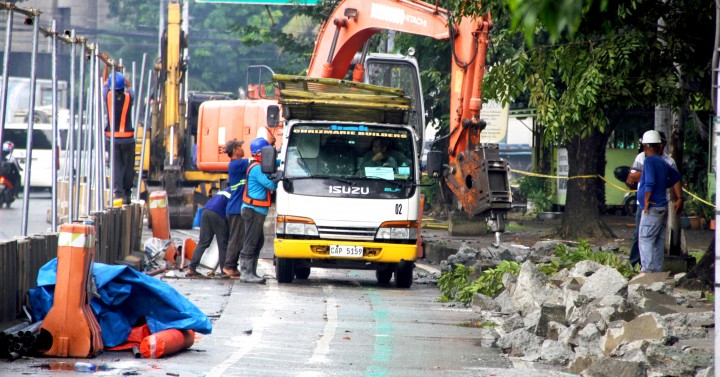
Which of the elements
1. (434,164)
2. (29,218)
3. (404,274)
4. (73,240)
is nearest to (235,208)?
(404,274)

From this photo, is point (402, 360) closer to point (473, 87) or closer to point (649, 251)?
point (649, 251)

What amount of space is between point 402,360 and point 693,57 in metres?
5.81

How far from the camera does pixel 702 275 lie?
1318 cm

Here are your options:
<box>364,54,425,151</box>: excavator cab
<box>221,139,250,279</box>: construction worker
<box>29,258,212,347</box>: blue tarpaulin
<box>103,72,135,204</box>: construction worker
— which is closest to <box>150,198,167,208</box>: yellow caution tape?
<box>103,72,135,204</box>: construction worker

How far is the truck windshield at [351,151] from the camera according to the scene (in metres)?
15.4

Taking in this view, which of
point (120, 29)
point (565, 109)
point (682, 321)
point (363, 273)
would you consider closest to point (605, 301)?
point (682, 321)

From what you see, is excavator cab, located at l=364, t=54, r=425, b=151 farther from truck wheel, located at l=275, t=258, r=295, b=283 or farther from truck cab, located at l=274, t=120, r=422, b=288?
truck wheel, located at l=275, t=258, r=295, b=283

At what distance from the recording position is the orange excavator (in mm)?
15492

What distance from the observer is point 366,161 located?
15492 millimetres

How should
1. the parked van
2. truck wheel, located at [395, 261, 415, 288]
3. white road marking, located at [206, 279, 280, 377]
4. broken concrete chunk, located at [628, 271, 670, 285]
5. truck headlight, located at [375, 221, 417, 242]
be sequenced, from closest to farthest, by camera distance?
white road marking, located at [206, 279, 280, 377], broken concrete chunk, located at [628, 271, 670, 285], truck headlight, located at [375, 221, 417, 242], truck wheel, located at [395, 261, 415, 288], the parked van

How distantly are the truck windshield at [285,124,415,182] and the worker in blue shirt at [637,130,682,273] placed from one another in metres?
3.08

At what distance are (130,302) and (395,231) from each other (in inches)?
230

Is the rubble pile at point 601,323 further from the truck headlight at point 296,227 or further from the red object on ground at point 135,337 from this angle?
the red object on ground at point 135,337

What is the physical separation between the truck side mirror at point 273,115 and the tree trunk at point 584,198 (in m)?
6.25
